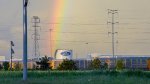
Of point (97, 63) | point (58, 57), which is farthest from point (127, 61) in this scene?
point (97, 63)

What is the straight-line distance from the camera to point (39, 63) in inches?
3883

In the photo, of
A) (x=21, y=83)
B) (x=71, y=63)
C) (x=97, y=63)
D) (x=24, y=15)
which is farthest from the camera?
(x=97, y=63)

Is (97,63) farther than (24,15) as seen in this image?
Yes

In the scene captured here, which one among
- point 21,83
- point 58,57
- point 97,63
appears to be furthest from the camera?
point 58,57

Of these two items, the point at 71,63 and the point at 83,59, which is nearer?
the point at 71,63

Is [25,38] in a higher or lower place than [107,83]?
higher

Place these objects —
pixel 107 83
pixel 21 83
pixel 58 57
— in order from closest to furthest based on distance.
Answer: pixel 21 83 < pixel 107 83 < pixel 58 57

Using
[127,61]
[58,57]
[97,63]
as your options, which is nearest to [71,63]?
[97,63]

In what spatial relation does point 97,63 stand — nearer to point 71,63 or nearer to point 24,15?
point 71,63

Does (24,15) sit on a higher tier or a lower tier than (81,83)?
higher

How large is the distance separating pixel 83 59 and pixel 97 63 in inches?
2137

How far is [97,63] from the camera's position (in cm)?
11944

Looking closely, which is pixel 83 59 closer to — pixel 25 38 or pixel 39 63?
pixel 39 63

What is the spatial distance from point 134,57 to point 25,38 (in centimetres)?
16129
